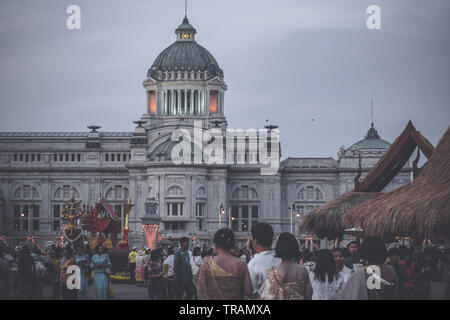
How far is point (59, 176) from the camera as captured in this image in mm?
126500

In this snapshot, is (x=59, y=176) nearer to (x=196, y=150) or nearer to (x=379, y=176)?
(x=196, y=150)

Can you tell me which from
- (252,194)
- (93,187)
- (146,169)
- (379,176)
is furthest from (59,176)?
(379,176)

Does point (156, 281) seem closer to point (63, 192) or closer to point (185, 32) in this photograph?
point (63, 192)

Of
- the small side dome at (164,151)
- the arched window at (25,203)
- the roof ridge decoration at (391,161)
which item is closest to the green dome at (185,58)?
the small side dome at (164,151)

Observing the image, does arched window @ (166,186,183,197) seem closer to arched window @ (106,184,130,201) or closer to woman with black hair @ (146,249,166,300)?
arched window @ (106,184,130,201)

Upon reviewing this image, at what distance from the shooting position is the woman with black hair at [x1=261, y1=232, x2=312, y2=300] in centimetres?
1555

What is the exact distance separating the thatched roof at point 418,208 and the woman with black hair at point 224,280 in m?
7.61

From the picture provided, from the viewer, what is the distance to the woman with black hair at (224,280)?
1588 centimetres

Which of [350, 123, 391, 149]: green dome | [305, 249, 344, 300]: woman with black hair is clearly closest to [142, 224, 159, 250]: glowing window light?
[305, 249, 344, 300]: woman with black hair

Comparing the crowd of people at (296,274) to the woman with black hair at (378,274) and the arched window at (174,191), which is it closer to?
the woman with black hair at (378,274)

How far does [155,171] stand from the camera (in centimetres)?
11975

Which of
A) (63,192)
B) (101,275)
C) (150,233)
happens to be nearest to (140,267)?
(101,275)

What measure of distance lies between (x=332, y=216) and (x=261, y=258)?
40.7 ft

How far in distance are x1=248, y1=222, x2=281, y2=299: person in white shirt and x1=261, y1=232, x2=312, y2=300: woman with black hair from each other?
903mm
